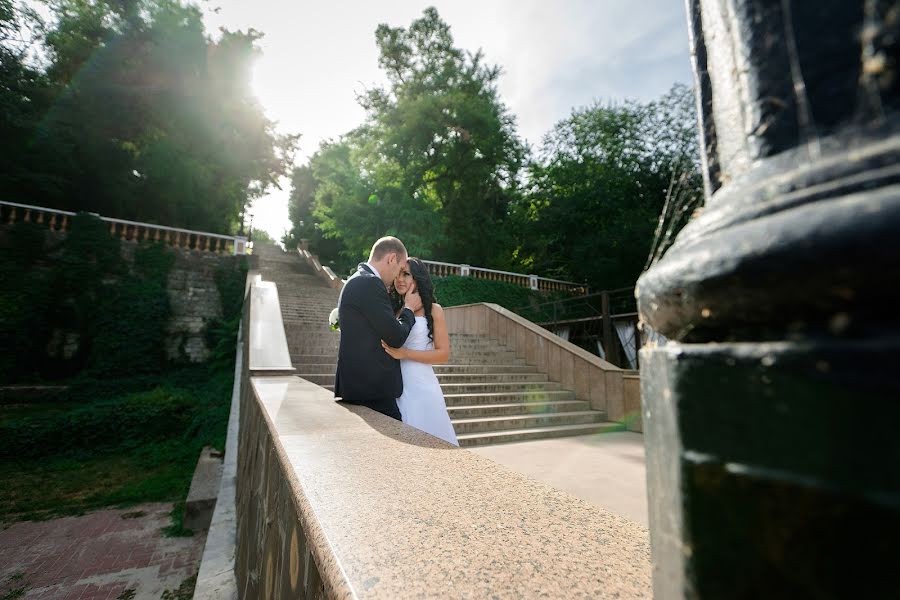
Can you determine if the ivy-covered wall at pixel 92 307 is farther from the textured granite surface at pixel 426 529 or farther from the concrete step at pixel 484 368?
the textured granite surface at pixel 426 529

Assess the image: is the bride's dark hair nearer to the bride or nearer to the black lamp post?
the bride

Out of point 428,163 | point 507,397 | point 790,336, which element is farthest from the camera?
point 428,163

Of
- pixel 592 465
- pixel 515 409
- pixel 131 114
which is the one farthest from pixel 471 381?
pixel 131 114

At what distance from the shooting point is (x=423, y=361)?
3264mm

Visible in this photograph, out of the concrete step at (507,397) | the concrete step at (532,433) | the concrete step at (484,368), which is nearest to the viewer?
the concrete step at (532,433)

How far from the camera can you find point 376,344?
2941mm

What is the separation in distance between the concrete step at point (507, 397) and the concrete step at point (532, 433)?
917 millimetres

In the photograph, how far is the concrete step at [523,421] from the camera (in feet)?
20.0

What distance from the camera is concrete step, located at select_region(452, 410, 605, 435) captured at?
6.09 meters

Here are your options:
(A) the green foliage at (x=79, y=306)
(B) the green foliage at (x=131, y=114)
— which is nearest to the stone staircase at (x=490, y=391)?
(A) the green foliage at (x=79, y=306)

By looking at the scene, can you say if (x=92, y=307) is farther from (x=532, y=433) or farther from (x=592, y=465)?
(x=592, y=465)

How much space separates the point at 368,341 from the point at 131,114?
2274 cm

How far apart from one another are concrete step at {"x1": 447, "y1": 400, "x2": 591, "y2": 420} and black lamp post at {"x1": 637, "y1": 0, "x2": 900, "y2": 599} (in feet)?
19.6

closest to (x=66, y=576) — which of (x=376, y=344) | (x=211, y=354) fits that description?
(x=376, y=344)
